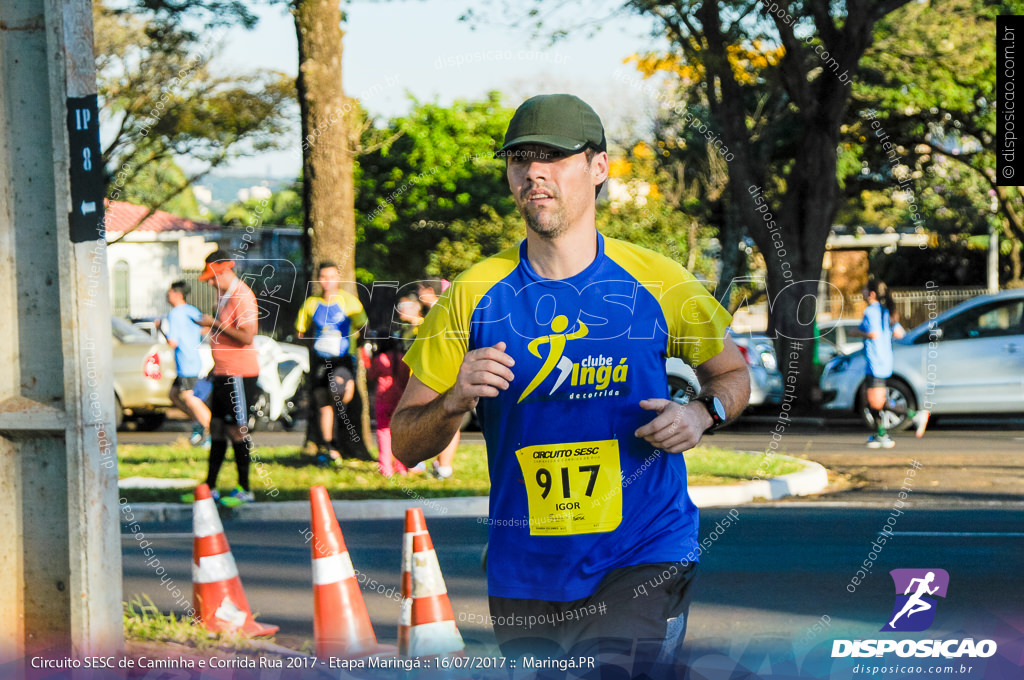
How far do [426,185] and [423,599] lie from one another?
23519 mm

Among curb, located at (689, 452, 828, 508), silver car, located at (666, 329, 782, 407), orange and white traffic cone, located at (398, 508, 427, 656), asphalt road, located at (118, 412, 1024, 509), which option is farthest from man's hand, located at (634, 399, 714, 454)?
silver car, located at (666, 329, 782, 407)

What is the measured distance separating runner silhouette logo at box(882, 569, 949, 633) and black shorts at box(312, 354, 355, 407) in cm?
560

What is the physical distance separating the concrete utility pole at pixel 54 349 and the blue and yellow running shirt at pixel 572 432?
1.61 metres

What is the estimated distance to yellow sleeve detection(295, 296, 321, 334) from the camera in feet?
34.2

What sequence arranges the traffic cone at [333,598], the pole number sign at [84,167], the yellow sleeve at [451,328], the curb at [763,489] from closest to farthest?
the yellow sleeve at [451,328]
the pole number sign at [84,167]
the traffic cone at [333,598]
the curb at [763,489]

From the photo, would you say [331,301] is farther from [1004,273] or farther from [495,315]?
[1004,273]

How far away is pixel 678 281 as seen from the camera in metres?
3.09

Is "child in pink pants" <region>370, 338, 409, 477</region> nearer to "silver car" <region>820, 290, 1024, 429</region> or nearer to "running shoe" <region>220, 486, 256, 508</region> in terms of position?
"running shoe" <region>220, 486, 256, 508</region>

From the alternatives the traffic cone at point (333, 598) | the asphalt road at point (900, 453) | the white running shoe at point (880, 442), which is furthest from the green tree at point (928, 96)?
the traffic cone at point (333, 598)

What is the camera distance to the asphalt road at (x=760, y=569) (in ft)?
18.5

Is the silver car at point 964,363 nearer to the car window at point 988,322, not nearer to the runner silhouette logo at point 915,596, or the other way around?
the car window at point 988,322

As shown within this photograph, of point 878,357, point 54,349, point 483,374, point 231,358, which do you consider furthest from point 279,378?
point 483,374

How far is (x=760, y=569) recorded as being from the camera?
6.94 m

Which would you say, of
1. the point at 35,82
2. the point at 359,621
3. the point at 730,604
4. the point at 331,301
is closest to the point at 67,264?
the point at 35,82
